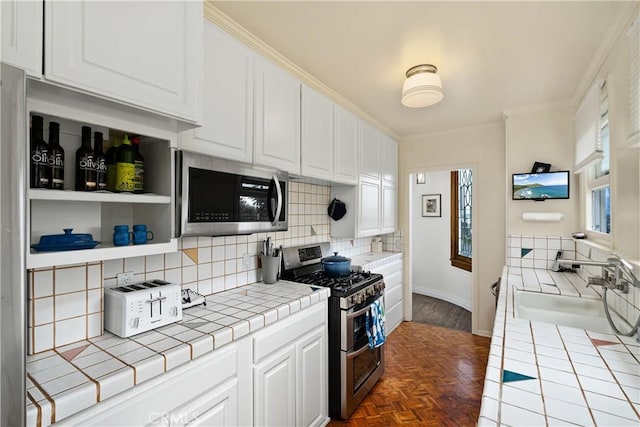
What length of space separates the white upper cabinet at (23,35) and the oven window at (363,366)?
2193mm

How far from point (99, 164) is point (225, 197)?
1.86 ft

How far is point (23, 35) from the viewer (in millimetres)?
799

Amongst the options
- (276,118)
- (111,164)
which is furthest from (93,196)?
(276,118)

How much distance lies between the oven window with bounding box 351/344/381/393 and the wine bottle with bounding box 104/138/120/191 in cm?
182

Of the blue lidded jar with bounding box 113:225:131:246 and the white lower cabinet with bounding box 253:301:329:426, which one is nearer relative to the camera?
the blue lidded jar with bounding box 113:225:131:246

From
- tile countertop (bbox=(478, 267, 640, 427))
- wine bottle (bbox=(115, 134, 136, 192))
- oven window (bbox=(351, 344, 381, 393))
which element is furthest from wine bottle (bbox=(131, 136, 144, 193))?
oven window (bbox=(351, 344, 381, 393))

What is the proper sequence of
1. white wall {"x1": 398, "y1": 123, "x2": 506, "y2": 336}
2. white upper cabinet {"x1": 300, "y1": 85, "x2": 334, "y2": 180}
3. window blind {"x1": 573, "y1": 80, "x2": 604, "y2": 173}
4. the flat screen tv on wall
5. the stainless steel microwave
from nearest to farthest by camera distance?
1. the stainless steel microwave
2. window blind {"x1": 573, "y1": 80, "x2": 604, "y2": 173}
3. white upper cabinet {"x1": 300, "y1": 85, "x2": 334, "y2": 180}
4. the flat screen tv on wall
5. white wall {"x1": 398, "y1": 123, "x2": 506, "y2": 336}

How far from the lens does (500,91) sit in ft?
8.39

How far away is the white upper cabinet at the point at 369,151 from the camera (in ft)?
9.86

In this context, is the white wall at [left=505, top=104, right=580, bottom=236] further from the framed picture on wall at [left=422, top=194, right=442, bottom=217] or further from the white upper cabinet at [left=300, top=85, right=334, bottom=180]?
the framed picture on wall at [left=422, top=194, right=442, bottom=217]

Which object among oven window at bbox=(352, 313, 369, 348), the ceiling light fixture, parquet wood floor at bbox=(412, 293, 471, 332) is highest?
the ceiling light fixture

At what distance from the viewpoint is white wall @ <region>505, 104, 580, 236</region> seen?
2.77 meters

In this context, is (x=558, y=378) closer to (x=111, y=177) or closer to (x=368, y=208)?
(x=111, y=177)

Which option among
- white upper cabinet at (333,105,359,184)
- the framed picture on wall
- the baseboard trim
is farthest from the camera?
the framed picture on wall
